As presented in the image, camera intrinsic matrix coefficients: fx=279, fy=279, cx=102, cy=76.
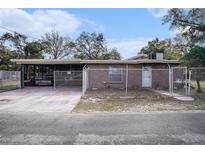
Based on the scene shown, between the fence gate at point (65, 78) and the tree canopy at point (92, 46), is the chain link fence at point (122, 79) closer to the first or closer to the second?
the fence gate at point (65, 78)

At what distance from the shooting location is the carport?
25.7 metres

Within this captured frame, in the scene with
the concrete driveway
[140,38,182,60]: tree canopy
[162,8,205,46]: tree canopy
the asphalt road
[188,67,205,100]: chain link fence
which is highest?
[140,38,182,60]: tree canopy

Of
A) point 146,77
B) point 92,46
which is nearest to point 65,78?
point 146,77

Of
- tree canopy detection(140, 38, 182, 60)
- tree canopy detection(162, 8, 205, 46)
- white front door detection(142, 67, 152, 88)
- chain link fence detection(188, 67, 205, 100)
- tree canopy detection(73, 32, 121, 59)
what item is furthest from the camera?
tree canopy detection(73, 32, 121, 59)

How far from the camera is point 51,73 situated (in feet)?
101

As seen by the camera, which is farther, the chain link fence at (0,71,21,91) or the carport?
the carport

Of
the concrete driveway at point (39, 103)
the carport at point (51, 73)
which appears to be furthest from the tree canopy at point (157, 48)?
the concrete driveway at point (39, 103)

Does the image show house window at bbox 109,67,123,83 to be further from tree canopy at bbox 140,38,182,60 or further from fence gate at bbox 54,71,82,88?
tree canopy at bbox 140,38,182,60

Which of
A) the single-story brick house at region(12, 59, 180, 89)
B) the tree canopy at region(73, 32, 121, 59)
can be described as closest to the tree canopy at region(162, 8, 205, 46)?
the single-story brick house at region(12, 59, 180, 89)

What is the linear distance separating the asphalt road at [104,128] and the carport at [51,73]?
15.7 meters

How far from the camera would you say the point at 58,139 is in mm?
6363

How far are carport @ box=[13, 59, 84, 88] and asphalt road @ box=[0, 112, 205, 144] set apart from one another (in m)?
15.7

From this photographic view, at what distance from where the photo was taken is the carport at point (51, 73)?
25731 mm

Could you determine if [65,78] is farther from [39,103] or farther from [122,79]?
[39,103]
